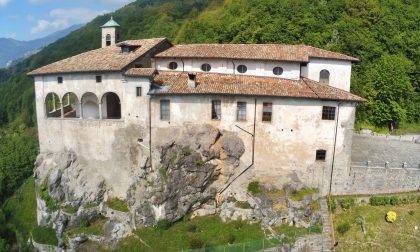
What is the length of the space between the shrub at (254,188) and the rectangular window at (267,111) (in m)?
6.04

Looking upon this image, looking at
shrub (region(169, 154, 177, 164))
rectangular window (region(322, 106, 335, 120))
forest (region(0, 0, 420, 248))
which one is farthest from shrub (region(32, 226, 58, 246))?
forest (region(0, 0, 420, 248))

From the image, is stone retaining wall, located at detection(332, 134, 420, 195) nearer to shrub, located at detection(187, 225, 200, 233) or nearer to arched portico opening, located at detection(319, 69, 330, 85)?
arched portico opening, located at detection(319, 69, 330, 85)

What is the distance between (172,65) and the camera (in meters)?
39.9

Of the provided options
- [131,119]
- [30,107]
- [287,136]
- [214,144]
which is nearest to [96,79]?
[131,119]

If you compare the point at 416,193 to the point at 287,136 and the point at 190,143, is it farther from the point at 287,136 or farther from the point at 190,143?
the point at 190,143

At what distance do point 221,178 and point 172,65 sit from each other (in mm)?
13331

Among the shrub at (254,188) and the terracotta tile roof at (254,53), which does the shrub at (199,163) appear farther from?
the terracotta tile roof at (254,53)

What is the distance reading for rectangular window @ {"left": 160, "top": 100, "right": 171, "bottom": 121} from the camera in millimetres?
35281

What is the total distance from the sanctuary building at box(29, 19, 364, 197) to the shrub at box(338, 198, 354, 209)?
1898 mm

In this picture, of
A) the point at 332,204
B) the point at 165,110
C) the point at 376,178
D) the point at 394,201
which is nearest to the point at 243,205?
the point at 332,204

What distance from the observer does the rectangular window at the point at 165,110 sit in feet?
116

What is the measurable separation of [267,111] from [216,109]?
15.5 feet

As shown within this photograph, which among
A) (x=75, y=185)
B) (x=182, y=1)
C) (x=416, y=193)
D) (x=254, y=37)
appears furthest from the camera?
(x=182, y=1)

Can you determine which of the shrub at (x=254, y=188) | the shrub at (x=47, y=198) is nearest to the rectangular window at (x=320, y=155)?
the shrub at (x=254, y=188)
